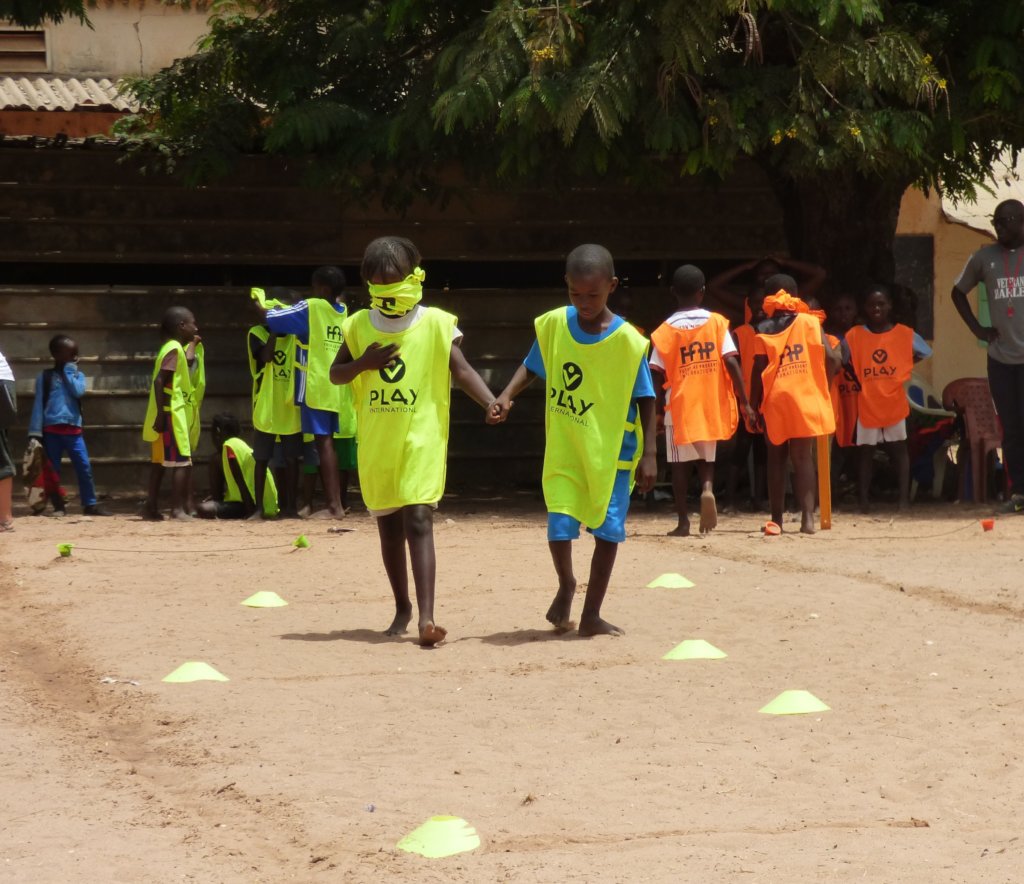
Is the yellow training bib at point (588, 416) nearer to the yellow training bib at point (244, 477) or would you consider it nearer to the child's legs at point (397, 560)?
the child's legs at point (397, 560)

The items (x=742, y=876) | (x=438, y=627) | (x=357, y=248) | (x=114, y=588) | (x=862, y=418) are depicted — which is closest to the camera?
(x=742, y=876)

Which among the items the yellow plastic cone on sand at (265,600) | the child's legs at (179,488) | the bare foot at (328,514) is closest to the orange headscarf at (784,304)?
the bare foot at (328,514)

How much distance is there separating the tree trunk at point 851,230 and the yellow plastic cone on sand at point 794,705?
23.6ft

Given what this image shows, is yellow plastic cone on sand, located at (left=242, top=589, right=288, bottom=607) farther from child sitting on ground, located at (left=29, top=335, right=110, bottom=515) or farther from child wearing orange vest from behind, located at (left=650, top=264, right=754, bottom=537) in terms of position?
child sitting on ground, located at (left=29, top=335, right=110, bottom=515)

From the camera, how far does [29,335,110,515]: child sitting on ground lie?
11.6 meters

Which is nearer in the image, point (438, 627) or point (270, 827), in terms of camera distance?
point (270, 827)

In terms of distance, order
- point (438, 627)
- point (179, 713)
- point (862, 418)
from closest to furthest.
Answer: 1. point (179, 713)
2. point (438, 627)
3. point (862, 418)

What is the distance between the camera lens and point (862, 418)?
11141 millimetres

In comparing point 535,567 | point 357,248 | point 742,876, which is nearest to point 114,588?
point 535,567

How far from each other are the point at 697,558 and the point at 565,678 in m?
3.00

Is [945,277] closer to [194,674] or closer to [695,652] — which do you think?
[695,652]

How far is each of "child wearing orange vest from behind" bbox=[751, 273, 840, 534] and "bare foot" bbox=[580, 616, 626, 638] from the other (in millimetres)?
3288

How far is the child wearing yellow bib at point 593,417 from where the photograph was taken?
21.1 ft

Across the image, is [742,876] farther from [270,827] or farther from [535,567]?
[535,567]
